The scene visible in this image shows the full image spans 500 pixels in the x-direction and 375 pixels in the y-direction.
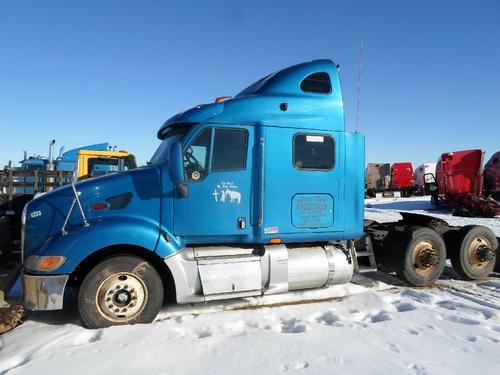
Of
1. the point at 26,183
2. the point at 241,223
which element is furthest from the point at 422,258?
the point at 26,183

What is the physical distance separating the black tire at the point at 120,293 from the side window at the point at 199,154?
1236 mm

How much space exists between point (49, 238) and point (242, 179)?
2.33m

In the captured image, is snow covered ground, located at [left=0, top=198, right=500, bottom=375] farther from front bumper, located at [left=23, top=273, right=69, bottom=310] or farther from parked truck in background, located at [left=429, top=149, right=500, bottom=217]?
parked truck in background, located at [left=429, top=149, right=500, bottom=217]

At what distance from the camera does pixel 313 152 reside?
5293 mm

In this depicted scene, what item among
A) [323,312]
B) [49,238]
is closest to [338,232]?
[323,312]

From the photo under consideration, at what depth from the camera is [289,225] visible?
5148 millimetres

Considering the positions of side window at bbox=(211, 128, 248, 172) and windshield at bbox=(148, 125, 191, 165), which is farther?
windshield at bbox=(148, 125, 191, 165)

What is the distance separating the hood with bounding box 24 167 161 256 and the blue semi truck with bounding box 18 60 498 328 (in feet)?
0.04

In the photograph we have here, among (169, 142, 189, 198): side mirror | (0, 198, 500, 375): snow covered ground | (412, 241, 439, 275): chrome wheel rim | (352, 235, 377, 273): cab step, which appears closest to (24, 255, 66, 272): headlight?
(0, 198, 500, 375): snow covered ground

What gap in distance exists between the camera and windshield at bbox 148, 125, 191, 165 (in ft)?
16.4

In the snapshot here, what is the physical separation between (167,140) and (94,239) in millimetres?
1671

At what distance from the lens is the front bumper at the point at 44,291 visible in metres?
4.26

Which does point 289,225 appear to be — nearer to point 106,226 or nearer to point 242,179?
point 242,179

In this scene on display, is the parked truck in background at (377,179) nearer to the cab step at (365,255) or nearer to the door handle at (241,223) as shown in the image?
the cab step at (365,255)
